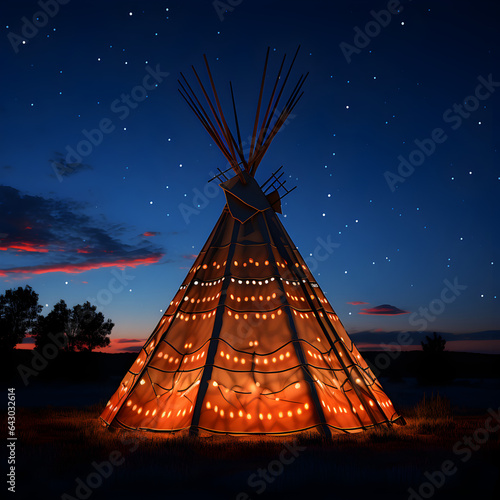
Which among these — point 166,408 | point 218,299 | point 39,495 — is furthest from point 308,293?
point 39,495

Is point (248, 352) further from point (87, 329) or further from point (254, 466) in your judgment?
point (87, 329)

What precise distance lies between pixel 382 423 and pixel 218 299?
2911 mm

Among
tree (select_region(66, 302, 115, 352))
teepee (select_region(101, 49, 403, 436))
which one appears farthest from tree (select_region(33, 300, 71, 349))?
teepee (select_region(101, 49, 403, 436))

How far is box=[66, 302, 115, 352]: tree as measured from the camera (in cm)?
2091

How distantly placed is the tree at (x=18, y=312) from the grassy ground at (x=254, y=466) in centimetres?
1551

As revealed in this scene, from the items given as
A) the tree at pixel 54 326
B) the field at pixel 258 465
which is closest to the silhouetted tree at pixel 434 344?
the field at pixel 258 465

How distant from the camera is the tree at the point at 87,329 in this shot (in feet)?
68.6

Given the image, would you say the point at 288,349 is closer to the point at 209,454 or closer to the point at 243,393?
the point at 243,393

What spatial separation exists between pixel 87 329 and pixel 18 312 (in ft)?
10.1

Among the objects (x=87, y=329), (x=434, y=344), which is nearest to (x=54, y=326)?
(x=87, y=329)

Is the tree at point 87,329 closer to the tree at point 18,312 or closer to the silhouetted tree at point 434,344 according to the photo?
the tree at point 18,312

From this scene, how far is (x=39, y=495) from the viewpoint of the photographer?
3740 millimetres

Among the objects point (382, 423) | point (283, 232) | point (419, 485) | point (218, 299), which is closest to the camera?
point (419, 485)

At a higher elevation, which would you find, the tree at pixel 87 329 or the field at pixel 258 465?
the tree at pixel 87 329
